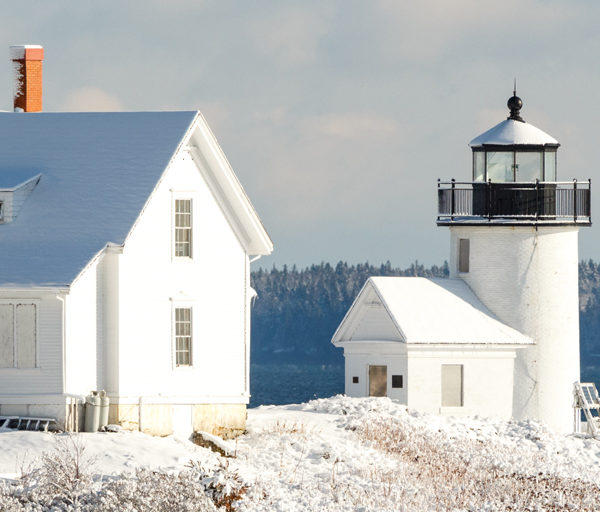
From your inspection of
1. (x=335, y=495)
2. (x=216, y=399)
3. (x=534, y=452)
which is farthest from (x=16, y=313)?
(x=534, y=452)

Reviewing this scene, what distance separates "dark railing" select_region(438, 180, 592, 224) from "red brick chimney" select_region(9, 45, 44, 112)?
48.0 ft

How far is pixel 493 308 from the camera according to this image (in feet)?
142

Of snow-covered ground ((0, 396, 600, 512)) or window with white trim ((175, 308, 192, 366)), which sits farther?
window with white trim ((175, 308, 192, 366))

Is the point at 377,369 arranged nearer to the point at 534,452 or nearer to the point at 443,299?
the point at 443,299

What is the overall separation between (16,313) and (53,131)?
574 centimetres

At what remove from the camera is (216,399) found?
102 ft

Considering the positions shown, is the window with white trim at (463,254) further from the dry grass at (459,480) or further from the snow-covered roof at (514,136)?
the dry grass at (459,480)

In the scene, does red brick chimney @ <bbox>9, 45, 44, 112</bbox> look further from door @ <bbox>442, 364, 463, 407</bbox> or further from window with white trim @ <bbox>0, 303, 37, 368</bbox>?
door @ <bbox>442, 364, 463, 407</bbox>

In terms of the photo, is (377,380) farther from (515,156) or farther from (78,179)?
(78,179)

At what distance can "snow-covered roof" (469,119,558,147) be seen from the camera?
44281mm

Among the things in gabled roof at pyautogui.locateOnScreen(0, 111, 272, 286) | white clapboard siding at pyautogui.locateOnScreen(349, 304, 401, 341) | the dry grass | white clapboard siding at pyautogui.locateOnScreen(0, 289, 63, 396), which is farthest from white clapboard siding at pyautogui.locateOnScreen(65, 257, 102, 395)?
white clapboard siding at pyautogui.locateOnScreen(349, 304, 401, 341)

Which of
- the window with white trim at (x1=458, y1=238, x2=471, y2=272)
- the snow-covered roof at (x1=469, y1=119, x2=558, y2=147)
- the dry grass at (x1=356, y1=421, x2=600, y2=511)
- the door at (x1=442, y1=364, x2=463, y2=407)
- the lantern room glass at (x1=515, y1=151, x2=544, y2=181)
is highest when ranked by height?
the snow-covered roof at (x1=469, y1=119, x2=558, y2=147)

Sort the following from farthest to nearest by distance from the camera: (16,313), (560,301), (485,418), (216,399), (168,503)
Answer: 1. (560,301)
2. (485,418)
3. (216,399)
4. (16,313)
5. (168,503)

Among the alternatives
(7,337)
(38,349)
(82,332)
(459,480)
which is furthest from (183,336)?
(459,480)
